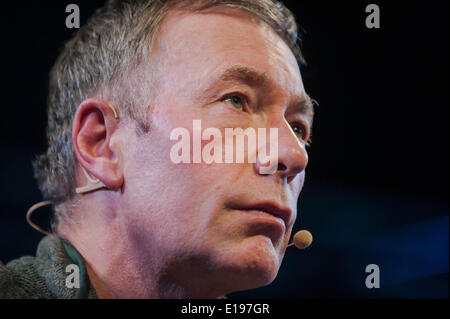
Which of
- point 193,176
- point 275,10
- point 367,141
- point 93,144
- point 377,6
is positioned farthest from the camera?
point 367,141

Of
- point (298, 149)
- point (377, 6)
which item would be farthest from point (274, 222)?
point (377, 6)

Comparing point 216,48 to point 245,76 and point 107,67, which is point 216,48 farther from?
point 107,67

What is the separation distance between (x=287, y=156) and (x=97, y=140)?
49 centimetres

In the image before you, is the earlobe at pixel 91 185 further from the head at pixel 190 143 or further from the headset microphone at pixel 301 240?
the headset microphone at pixel 301 240

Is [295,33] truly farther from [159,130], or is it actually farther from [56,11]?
[56,11]

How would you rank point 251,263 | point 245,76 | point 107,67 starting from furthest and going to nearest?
point 107,67 → point 245,76 → point 251,263

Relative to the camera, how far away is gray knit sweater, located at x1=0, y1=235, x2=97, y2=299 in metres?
1.27

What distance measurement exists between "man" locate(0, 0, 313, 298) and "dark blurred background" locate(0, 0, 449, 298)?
0.35 m

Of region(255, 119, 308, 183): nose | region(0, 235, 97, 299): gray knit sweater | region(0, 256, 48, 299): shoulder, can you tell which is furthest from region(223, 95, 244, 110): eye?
region(0, 256, 48, 299): shoulder

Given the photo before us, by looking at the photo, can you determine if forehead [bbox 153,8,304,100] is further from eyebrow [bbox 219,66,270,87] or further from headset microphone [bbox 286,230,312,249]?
headset microphone [bbox 286,230,312,249]

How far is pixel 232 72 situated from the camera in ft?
4.42

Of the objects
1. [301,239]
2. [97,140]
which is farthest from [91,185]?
[301,239]

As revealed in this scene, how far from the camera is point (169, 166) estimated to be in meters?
1.29

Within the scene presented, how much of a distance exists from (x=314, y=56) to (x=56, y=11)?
34.0 inches
